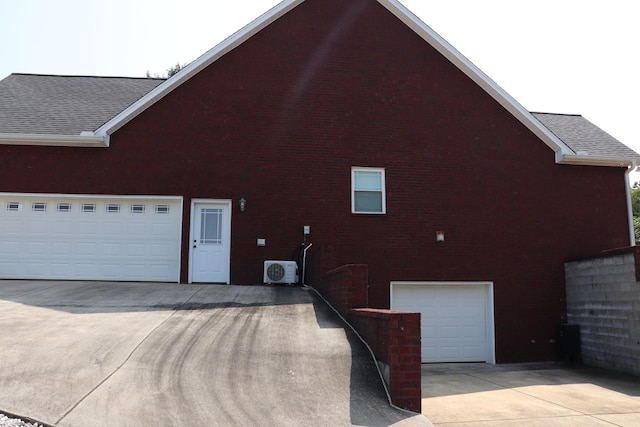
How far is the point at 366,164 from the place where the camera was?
13711mm

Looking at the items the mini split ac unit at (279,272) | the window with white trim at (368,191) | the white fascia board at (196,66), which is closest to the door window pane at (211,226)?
the mini split ac unit at (279,272)

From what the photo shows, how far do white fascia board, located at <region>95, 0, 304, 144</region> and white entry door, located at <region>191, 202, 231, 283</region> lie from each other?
2630 mm

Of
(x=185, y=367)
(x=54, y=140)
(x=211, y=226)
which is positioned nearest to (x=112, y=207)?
(x=54, y=140)

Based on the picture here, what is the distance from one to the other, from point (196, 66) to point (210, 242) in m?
4.28

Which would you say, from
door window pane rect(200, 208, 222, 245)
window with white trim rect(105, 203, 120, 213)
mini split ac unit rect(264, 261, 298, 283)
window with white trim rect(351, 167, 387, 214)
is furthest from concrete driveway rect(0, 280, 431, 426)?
window with white trim rect(351, 167, 387, 214)

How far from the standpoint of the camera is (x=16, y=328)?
745 cm

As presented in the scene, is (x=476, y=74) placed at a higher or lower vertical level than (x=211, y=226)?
higher

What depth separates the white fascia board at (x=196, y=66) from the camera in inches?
513

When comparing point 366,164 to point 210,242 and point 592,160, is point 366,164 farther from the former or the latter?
point 592,160

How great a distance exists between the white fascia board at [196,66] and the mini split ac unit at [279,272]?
482 centimetres

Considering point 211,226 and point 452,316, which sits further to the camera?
point 452,316

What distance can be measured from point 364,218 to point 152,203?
16.9 ft

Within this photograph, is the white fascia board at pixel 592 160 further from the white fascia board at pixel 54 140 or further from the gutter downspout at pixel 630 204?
the white fascia board at pixel 54 140

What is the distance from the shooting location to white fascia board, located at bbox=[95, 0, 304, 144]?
13.0 meters
